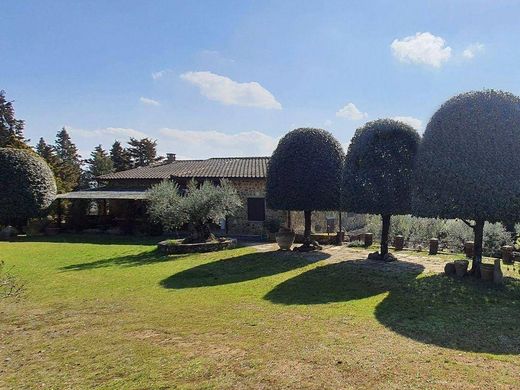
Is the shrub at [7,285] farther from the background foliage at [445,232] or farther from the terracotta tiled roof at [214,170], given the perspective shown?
the terracotta tiled roof at [214,170]

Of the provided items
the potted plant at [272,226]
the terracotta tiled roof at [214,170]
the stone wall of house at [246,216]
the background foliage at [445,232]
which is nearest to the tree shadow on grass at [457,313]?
the background foliage at [445,232]

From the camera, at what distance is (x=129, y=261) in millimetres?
15008

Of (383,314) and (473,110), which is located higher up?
(473,110)

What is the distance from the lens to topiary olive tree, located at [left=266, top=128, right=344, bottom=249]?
15656 mm

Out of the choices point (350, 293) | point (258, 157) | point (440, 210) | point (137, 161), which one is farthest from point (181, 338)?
point (137, 161)

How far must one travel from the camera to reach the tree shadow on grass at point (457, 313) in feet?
20.4

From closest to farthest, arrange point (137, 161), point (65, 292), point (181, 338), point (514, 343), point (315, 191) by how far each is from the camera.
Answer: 1. point (514, 343)
2. point (181, 338)
3. point (65, 292)
4. point (315, 191)
5. point (137, 161)

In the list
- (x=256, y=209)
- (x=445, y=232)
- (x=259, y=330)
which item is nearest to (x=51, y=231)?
(x=256, y=209)

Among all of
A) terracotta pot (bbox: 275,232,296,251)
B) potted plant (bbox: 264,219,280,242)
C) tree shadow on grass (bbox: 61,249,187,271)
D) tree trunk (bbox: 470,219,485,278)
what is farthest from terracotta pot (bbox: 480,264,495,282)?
potted plant (bbox: 264,219,280,242)

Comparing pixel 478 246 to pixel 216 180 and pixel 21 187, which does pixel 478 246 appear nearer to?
pixel 216 180

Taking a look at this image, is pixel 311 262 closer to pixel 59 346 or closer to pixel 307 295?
pixel 307 295

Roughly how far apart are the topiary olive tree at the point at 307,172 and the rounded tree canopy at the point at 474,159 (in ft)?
17.0

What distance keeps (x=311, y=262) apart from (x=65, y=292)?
8.32 meters

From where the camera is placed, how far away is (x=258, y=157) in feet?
94.0
